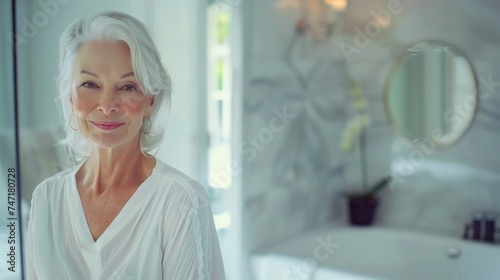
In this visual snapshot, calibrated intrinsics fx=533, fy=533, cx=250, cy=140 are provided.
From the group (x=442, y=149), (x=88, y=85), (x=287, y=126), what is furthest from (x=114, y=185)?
(x=442, y=149)

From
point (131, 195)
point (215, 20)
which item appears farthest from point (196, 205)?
point (215, 20)

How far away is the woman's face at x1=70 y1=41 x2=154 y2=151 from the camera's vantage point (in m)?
1.29

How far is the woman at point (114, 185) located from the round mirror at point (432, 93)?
4.76 ft

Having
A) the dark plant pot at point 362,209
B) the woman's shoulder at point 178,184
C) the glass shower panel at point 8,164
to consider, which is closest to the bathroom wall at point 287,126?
the dark plant pot at point 362,209

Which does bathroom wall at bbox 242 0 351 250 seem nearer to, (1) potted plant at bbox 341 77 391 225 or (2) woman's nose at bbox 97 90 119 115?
(1) potted plant at bbox 341 77 391 225

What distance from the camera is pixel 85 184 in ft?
4.51

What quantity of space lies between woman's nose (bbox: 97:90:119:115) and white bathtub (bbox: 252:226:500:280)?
0.98 meters

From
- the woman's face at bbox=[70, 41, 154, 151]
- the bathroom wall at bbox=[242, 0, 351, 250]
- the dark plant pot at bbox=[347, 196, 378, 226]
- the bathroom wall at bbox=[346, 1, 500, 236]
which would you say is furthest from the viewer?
the dark plant pot at bbox=[347, 196, 378, 226]

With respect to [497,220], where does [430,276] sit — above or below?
below

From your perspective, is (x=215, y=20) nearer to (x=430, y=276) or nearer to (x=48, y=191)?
(x=48, y=191)

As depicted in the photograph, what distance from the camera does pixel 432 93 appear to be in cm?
246

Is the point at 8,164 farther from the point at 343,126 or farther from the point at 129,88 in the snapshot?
the point at 343,126

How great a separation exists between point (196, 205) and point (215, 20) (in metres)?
0.66

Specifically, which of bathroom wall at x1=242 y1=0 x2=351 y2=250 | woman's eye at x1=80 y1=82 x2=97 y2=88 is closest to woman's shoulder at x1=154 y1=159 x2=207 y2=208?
woman's eye at x1=80 y1=82 x2=97 y2=88
